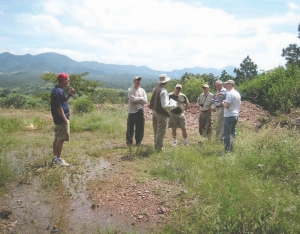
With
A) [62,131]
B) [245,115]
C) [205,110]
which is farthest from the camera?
[245,115]

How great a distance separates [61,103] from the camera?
19.1 feet

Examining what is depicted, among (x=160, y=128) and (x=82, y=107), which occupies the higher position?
(x=160, y=128)

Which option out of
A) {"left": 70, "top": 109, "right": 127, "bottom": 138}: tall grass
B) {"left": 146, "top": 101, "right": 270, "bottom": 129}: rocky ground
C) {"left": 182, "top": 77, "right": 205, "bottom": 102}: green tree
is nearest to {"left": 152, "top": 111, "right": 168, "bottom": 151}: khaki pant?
{"left": 70, "top": 109, "right": 127, "bottom": 138}: tall grass

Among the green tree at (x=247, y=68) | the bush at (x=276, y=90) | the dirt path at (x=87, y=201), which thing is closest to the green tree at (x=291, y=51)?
the green tree at (x=247, y=68)

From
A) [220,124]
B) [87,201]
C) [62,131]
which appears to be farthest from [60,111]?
[220,124]

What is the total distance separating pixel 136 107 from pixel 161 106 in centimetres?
101

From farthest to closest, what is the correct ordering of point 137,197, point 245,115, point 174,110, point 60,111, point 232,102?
point 245,115 → point 174,110 → point 232,102 → point 60,111 → point 137,197

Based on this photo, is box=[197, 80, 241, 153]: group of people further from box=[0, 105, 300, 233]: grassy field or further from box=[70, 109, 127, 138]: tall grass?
box=[70, 109, 127, 138]: tall grass

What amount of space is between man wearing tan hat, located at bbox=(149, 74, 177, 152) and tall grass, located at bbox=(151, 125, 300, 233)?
1.51ft

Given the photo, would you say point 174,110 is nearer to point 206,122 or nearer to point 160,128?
point 160,128

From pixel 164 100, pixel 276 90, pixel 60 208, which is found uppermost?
pixel 276 90

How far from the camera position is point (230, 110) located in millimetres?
6656

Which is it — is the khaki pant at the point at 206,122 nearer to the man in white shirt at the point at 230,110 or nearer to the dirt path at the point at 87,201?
the man in white shirt at the point at 230,110

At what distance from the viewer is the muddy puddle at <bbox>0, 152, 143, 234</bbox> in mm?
3855
